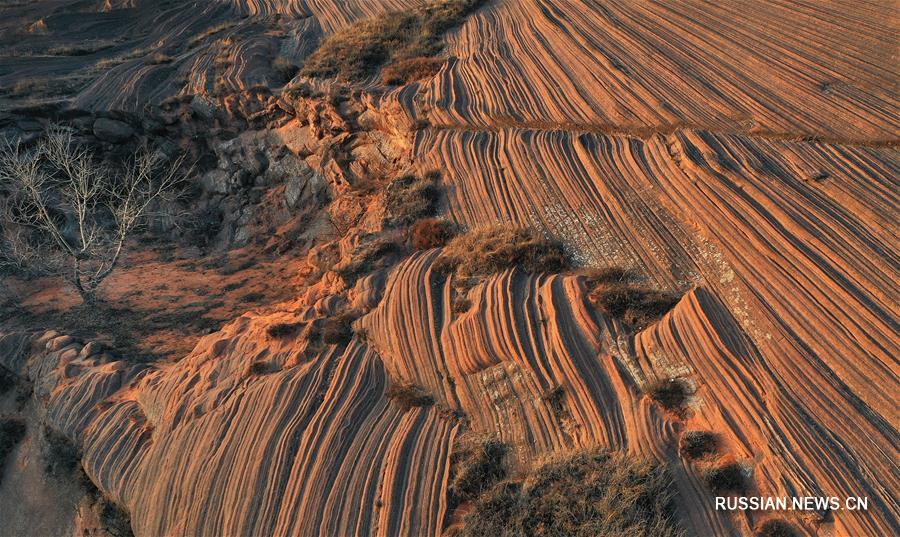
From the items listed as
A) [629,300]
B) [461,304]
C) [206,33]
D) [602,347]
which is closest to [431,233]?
[461,304]

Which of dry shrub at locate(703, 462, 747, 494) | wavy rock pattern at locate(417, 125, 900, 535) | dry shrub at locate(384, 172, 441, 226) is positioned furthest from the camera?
dry shrub at locate(384, 172, 441, 226)

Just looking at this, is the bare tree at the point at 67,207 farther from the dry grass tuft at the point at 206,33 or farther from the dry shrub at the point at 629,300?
the dry shrub at the point at 629,300

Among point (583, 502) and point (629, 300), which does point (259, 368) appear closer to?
point (583, 502)

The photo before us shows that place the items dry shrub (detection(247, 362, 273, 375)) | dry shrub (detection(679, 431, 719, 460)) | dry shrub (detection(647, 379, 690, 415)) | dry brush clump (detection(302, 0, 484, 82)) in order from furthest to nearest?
dry brush clump (detection(302, 0, 484, 82)) < dry shrub (detection(247, 362, 273, 375)) < dry shrub (detection(647, 379, 690, 415)) < dry shrub (detection(679, 431, 719, 460))

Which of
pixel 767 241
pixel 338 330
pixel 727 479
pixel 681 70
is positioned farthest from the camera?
pixel 681 70

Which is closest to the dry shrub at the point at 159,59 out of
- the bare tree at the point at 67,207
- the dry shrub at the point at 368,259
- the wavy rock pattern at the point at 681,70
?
the bare tree at the point at 67,207

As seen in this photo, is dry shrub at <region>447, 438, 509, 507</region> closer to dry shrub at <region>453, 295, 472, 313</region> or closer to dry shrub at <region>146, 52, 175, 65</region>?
dry shrub at <region>453, 295, 472, 313</region>

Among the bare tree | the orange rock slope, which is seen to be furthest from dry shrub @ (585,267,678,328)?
the bare tree
